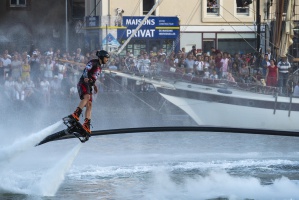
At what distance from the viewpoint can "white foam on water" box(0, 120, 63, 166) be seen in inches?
781

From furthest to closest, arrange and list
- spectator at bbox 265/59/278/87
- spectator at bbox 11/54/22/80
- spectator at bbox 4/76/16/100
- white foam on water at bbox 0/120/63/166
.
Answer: spectator at bbox 265/59/278/87, spectator at bbox 11/54/22/80, spectator at bbox 4/76/16/100, white foam on water at bbox 0/120/63/166

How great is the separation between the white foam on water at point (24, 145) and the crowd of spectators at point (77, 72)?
9.46 m

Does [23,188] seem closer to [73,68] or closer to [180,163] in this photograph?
[180,163]

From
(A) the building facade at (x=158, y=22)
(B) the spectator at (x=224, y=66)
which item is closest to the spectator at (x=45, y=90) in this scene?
(B) the spectator at (x=224, y=66)

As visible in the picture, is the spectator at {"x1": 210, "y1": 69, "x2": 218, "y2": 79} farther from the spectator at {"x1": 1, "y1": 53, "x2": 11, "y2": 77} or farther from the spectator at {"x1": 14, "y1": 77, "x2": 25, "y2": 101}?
the spectator at {"x1": 1, "y1": 53, "x2": 11, "y2": 77}

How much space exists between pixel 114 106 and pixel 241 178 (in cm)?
1180

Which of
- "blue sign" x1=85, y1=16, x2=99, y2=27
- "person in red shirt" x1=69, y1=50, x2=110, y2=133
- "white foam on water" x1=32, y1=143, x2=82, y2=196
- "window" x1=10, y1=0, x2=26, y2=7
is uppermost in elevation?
"window" x1=10, y1=0, x2=26, y2=7

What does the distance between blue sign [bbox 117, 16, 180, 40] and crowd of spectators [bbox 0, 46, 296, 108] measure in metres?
11.8

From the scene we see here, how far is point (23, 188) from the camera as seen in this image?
65.8 ft

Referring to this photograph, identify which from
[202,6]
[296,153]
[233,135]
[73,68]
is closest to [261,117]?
[233,135]

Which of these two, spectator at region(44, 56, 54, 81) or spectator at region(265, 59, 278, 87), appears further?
spectator at region(44, 56, 54, 81)

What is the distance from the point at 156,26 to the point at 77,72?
592 inches

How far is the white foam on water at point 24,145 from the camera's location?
1983cm

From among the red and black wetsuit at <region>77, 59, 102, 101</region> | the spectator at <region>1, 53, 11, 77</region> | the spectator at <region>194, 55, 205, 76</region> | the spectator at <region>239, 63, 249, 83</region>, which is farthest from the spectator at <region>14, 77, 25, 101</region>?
the red and black wetsuit at <region>77, 59, 102, 101</region>
